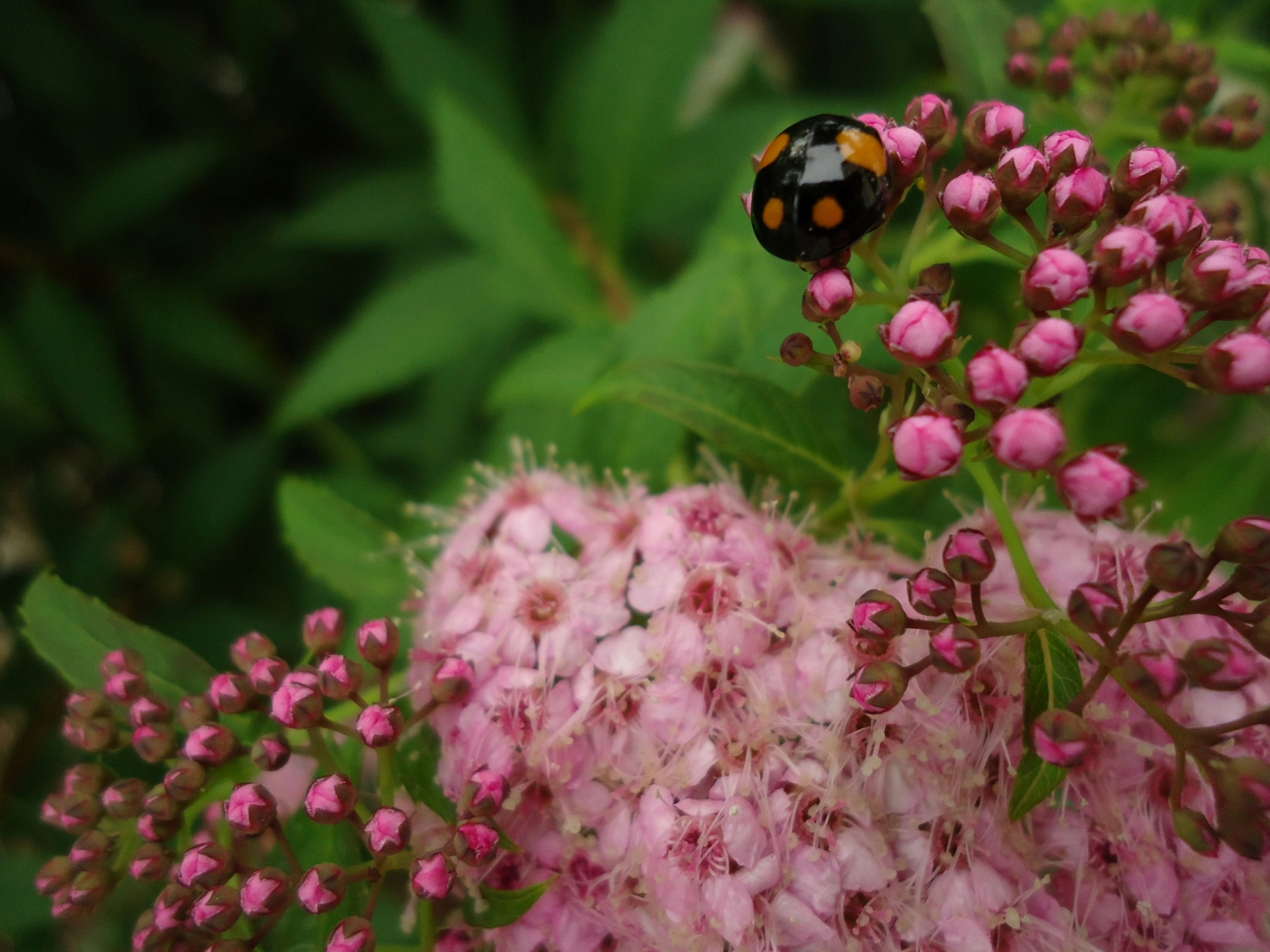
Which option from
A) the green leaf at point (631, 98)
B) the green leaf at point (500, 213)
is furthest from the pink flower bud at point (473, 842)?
the green leaf at point (631, 98)

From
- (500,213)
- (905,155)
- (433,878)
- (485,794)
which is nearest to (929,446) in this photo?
(905,155)

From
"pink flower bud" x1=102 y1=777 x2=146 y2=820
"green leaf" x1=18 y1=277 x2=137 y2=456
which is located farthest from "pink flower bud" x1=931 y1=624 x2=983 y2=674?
"green leaf" x1=18 y1=277 x2=137 y2=456

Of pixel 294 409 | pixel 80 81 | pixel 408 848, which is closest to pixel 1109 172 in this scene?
pixel 408 848

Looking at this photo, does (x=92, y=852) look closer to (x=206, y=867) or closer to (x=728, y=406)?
(x=206, y=867)

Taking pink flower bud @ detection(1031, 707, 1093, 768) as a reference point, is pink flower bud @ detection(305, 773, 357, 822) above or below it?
above

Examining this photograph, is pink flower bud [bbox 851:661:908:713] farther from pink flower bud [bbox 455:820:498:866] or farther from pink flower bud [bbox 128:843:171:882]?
pink flower bud [bbox 128:843:171:882]

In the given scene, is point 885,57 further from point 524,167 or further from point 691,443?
point 691,443
